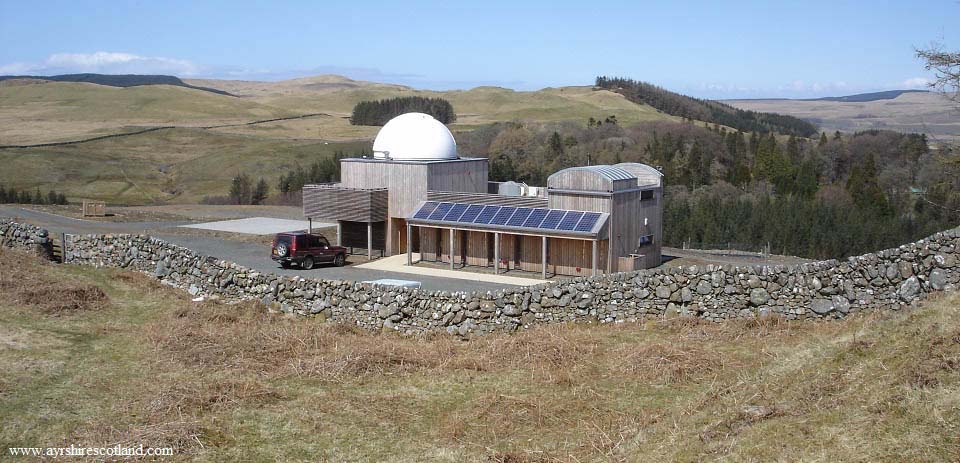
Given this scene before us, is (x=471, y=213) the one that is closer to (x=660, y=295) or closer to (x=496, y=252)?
(x=496, y=252)

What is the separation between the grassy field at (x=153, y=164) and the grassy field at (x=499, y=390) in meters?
72.8

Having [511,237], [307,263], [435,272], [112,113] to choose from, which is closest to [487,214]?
[511,237]

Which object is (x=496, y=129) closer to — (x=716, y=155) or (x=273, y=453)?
(x=716, y=155)

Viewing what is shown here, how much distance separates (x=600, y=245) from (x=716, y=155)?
66.8 m

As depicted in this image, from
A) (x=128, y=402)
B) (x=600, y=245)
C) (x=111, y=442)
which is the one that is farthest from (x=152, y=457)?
(x=600, y=245)

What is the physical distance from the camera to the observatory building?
30891 millimetres

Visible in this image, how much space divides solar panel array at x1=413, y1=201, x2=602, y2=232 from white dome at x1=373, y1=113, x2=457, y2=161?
3.73m

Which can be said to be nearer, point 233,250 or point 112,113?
point 233,250

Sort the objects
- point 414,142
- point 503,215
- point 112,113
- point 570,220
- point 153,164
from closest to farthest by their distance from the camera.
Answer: point 570,220 < point 503,215 < point 414,142 < point 153,164 < point 112,113

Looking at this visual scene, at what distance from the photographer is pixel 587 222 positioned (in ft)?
99.1

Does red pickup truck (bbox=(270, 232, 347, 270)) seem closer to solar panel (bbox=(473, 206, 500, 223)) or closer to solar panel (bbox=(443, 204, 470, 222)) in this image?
solar panel (bbox=(443, 204, 470, 222))

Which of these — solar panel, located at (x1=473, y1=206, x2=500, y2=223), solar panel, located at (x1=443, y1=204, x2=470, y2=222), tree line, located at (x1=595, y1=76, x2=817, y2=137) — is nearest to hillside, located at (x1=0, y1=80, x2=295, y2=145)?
tree line, located at (x1=595, y1=76, x2=817, y2=137)

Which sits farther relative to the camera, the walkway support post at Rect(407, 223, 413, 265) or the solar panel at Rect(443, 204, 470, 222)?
the walkway support post at Rect(407, 223, 413, 265)

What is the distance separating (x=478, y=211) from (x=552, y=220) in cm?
347
